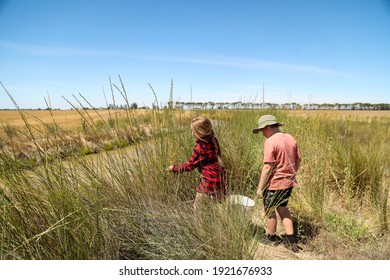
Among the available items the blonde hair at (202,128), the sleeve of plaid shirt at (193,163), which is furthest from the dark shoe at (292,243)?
the blonde hair at (202,128)

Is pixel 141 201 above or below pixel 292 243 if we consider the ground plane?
above

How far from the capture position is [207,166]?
219cm

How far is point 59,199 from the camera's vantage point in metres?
1.35

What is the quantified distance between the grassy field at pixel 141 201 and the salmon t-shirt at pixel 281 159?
334mm

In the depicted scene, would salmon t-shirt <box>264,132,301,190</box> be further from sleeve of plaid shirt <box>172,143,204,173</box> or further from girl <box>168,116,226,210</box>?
sleeve of plaid shirt <box>172,143,204,173</box>

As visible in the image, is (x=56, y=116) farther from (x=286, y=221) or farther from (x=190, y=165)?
(x=286, y=221)

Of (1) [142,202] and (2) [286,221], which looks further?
(2) [286,221]

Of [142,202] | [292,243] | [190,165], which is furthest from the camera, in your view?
[190,165]

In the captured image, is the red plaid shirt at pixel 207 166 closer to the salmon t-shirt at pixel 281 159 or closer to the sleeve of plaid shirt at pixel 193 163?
the sleeve of plaid shirt at pixel 193 163

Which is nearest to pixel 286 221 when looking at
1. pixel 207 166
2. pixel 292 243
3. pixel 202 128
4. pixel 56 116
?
pixel 292 243

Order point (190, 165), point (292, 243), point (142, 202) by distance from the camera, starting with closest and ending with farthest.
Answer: point (142, 202) < point (292, 243) < point (190, 165)

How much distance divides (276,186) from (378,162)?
5.72 ft

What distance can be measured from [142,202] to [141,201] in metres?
0.03

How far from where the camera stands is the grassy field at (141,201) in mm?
1341
